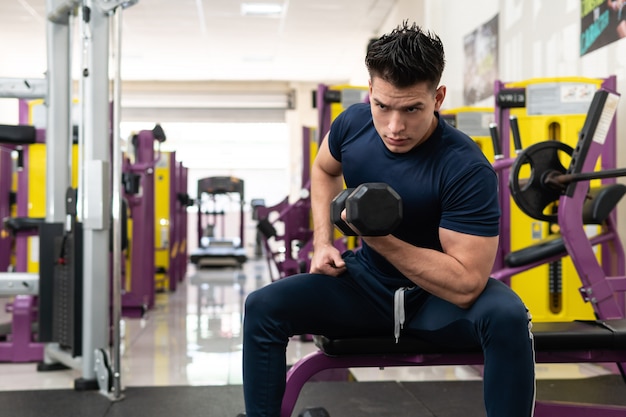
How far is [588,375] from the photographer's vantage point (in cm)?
329

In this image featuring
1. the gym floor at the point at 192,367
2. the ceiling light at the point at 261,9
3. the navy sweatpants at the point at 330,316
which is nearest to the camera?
the navy sweatpants at the point at 330,316

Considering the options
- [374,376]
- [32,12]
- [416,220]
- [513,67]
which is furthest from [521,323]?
[32,12]

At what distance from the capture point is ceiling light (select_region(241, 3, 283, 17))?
27.0ft

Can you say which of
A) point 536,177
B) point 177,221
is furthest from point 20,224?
point 177,221

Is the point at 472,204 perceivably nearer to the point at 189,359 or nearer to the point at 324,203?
the point at 324,203

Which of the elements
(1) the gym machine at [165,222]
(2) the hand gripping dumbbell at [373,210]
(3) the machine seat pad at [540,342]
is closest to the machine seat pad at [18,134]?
(3) the machine seat pad at [540,342]

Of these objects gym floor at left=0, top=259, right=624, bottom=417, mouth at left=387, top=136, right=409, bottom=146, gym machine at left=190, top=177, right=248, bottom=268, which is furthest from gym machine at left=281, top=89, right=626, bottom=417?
gym machine at left=190, top=177, right=248, bottom=268

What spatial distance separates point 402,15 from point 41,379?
584cm

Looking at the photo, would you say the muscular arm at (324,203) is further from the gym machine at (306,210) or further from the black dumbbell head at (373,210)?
the gym machine at (306,210)

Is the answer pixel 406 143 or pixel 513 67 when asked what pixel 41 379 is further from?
pixel 513 67

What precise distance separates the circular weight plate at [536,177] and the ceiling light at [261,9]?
20.0ft

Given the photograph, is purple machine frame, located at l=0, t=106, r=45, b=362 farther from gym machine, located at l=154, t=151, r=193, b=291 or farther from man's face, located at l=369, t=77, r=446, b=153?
gym machine, located at l=154, t=151, r=193, b=291

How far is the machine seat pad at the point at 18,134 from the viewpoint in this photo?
11.3 feet

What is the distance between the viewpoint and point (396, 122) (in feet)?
5.44
